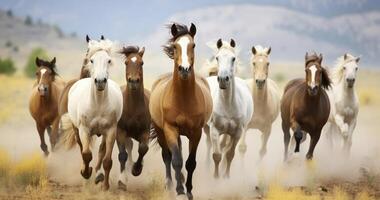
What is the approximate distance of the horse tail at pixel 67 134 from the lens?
13680 mm

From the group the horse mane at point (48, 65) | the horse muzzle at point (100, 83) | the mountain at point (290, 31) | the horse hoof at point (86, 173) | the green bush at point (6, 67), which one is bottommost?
the horse hoof at point (86, 173)

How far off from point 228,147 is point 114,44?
3.01m

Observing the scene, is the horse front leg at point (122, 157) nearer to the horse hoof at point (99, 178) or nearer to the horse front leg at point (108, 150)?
the horse hoof at point (99, 178)

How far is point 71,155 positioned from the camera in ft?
49.2

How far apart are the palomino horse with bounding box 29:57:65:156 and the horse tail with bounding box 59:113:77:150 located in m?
0.97

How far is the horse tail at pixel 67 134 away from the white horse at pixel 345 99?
5.75m

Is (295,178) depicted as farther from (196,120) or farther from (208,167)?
(196,120)

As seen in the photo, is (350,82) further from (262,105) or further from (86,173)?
(86,173)

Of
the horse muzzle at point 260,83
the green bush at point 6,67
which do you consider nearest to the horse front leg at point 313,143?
the horse muzzle at point 260,83

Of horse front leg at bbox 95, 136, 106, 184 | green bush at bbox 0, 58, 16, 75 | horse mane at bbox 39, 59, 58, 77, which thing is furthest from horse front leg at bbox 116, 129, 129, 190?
green bush at bbox 0, 58, 16, 75

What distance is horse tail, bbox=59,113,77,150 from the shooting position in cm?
1368

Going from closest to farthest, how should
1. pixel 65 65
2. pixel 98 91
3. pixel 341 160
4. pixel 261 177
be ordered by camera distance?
1. pixel 98 91
2. pixel 261 177
3. pixel 341 160
4. pixel 65 65

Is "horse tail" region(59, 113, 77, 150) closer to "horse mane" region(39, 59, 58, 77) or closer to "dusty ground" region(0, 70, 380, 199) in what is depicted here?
"dusty ground" region(0, 70, 380, 199)

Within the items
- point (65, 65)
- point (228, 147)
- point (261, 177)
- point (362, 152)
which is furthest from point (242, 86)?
point (65, 65)
